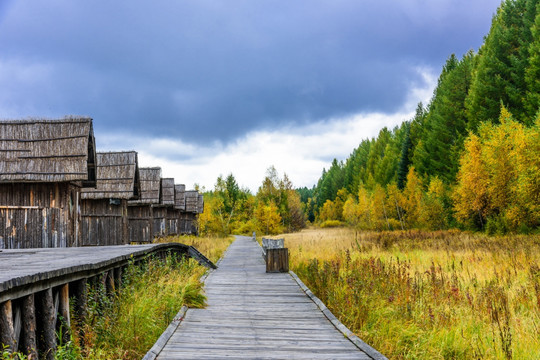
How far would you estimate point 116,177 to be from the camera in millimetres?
21406

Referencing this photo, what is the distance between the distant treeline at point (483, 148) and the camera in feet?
83.0

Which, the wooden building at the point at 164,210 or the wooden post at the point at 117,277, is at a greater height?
the wooden building at the point at 164,210

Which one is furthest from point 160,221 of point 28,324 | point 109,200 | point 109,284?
point 28,324

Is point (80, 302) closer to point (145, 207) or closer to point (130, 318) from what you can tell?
point (130, 318)

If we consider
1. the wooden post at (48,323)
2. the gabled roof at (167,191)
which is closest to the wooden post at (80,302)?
the wooden post at (48,323)

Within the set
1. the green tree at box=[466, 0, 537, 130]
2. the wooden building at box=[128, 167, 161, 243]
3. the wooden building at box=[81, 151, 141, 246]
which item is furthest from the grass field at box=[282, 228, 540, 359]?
the green tree at box=[466, 0, 537, 130]

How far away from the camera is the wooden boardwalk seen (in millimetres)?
5466

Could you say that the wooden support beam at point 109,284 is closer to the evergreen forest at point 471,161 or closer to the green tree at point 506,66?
the evergreen forest at point 471,161

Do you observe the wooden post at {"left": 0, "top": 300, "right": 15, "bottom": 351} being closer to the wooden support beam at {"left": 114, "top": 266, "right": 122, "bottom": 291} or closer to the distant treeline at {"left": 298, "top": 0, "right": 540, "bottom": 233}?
the wooden support beam at {"left": 114, "top": 266, "right": 122, "bottom": 291}

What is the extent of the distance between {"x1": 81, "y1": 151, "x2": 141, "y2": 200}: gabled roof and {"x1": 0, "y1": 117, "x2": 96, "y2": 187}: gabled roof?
5.53 m

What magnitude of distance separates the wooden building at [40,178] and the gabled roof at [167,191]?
19973mm

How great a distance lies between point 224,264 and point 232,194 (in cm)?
3994

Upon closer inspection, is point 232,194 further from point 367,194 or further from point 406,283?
point 406,283

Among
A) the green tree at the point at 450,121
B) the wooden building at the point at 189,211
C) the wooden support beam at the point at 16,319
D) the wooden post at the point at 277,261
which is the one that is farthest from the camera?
the wooden building at the point at 189,211
